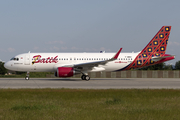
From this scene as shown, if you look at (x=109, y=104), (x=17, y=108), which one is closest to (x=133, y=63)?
(x=109, y=104)

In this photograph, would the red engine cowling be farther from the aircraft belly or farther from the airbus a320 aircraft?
the aircraft belly

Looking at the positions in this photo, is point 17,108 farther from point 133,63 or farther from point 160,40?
point 160,40

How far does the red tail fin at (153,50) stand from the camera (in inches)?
1277

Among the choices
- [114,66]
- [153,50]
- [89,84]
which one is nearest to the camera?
[89,84]

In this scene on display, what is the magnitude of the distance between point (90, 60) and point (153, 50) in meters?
9.20

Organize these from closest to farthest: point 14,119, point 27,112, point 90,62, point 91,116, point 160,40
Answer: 1. point 14,119
2. point 91,116
3. point 27,112
4. point 90,62
5. point 160,40

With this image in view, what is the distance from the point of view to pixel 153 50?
33.1m

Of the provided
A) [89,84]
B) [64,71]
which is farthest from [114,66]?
[89,84]

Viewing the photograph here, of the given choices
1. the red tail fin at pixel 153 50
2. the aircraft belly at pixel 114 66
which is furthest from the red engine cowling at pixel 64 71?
the red tail fin at pixel 153 50

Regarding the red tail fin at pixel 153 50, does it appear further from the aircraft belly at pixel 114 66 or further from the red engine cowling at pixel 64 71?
the red engine cowling at pixel 64 71

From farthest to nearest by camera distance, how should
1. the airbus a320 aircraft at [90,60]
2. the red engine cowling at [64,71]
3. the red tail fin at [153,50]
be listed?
the red tail fin at [153,50] → the airbus a320 aircraft at [90,60] → the red engine cowling at [64,71]

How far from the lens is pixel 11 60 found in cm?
3175

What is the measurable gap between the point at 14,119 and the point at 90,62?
77.3 feet

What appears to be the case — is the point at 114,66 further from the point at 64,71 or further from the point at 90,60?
the point at 64,71
